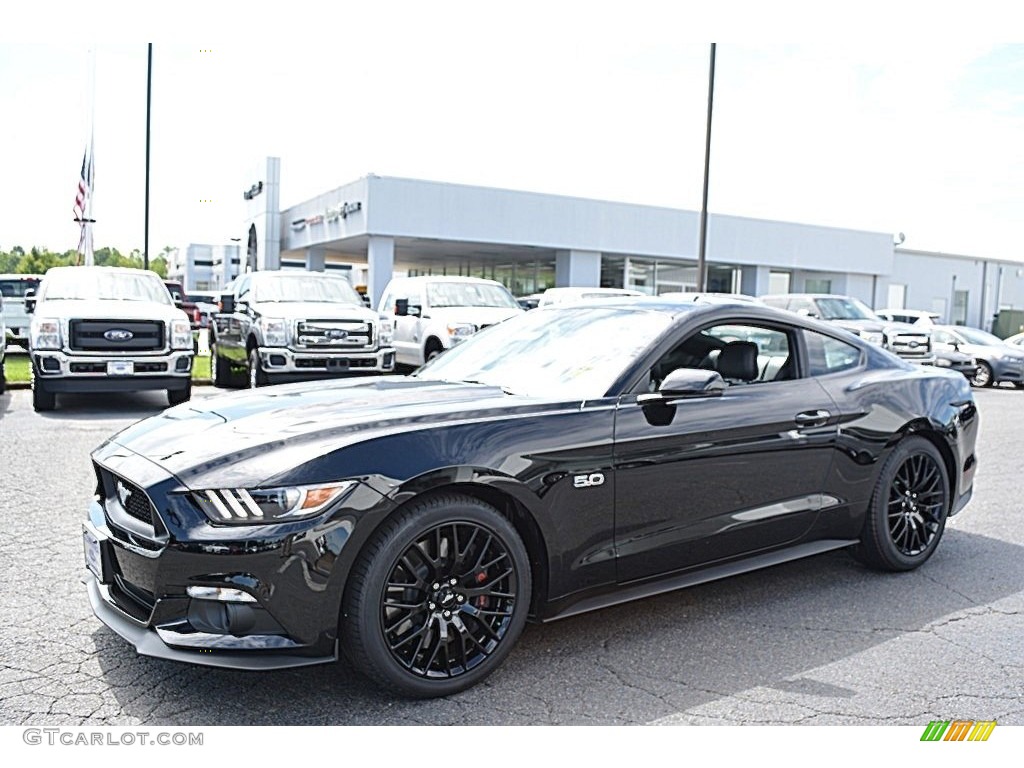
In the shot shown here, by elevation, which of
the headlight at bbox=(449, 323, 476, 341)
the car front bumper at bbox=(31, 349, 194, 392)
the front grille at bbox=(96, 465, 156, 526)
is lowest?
the car front bumper at bbox=(31, 349, 194, 392)

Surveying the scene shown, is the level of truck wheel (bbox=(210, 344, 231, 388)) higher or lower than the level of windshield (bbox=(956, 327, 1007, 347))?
lower

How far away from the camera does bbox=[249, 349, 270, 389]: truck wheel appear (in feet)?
42.3

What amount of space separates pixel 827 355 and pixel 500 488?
239 cm

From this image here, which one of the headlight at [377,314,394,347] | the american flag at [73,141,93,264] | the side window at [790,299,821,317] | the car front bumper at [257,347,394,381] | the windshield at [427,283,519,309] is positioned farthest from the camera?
the american flag at [73,141,93,264]

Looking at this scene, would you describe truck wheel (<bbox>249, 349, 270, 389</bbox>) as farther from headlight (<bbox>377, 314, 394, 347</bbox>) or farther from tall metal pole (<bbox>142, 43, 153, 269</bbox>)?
tall metal pole (<bbox>142, 43, 153, 269</bbox>)

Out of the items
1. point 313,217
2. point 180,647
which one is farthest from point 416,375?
point 313,217

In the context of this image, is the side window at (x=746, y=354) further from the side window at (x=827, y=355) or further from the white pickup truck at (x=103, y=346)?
the white pickup truck at (x=103, y=346)

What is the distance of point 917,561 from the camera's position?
5.29 meters

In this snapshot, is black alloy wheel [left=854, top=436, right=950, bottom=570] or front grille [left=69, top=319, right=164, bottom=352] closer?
black alloy wheel [left=854, top=436, right=950, bottom=570]

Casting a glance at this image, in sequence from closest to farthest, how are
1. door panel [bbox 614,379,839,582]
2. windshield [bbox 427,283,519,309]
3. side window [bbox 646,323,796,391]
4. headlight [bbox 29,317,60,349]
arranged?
door panel [bbox 614,379,839,582] < side window [bbox 646,323,796,391] < headlight [bbox 29,317,60,349] < windshield [bbox 427,283,519,309]

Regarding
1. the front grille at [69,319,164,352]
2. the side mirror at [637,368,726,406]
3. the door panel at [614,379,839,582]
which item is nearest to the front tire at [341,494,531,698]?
the door panel at [614,379,839,582]

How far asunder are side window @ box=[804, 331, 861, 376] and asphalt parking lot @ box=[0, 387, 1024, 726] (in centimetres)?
116

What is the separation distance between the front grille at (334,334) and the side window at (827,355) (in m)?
8.84
